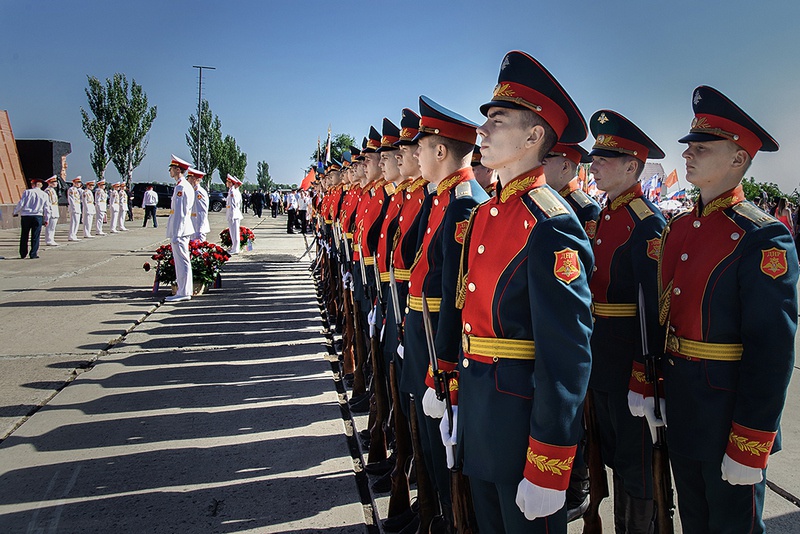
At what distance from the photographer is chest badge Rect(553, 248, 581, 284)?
5.88ft

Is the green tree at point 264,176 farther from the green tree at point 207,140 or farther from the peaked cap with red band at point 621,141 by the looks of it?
the peaked cap with red band at point 621,141

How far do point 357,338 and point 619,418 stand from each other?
2340 mm

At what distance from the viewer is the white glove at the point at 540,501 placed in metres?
1.79

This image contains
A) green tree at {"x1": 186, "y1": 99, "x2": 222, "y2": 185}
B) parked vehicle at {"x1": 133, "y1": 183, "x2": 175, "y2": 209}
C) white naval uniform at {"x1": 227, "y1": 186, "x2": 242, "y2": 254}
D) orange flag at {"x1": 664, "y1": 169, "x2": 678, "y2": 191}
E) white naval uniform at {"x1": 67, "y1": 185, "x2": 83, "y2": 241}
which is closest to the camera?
orange flag at {"x1": 664, "y1": 169, "x2": 678, "y2": 191}

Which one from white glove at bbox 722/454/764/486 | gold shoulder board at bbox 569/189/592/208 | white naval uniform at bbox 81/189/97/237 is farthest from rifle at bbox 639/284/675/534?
white naval uniform at bbox 81/189/97/237

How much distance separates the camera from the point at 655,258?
2814mm

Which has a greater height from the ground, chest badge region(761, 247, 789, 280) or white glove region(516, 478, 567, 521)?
chest badge region(761, 247, 789, 280)

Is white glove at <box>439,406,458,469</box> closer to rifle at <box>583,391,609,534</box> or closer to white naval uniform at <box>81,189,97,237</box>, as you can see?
rifle at <box>583,391,609,534</box>

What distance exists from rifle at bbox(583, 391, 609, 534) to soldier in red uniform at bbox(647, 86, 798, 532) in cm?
45

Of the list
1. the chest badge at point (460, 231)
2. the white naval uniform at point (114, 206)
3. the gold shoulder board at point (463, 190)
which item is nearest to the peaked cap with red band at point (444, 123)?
the gold shoulder board at point (463, 190)

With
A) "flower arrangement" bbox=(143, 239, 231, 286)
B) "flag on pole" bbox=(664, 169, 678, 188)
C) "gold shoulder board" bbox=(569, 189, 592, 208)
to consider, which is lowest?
"flower arrangement" bbox=(143, 239, 231, 286)

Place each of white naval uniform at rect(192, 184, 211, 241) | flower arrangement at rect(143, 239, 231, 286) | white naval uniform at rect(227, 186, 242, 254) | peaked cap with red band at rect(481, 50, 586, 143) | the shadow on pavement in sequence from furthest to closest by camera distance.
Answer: white naval uniform at rect(227, 186, 242, 254)
white naval uniform at rect(192, 184, 211, 241)
flower arrangement at rect(143, 239, 231, 286)
the shadow on pavement
peaked cap with red band at rect(481, 50, 586, 143)

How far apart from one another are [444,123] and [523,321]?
1408 mm

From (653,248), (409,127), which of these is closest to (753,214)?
(653,248)
